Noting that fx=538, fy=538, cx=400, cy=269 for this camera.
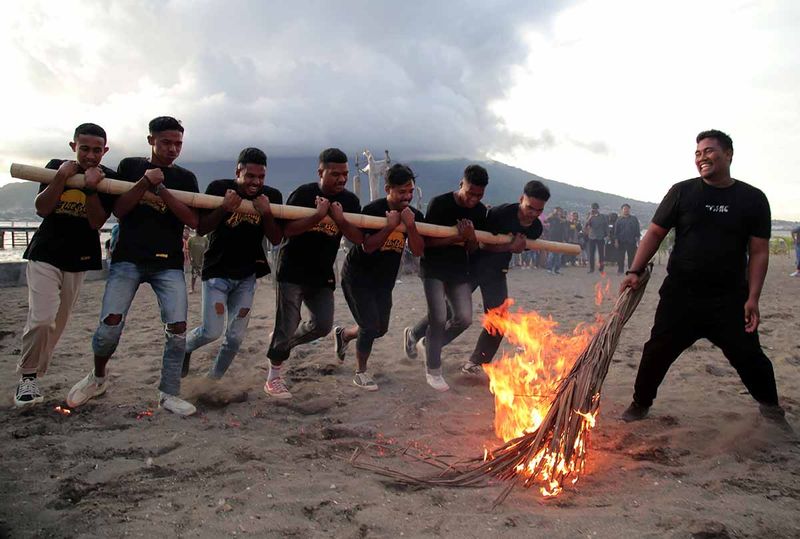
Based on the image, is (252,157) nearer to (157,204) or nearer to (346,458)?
(157,204)

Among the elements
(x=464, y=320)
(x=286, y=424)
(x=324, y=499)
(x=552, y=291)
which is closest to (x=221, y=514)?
(x=324, y=499)

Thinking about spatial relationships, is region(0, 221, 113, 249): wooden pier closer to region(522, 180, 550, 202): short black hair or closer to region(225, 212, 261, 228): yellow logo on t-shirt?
region(225, 212, 261, 228): yellow logo on t-shirt

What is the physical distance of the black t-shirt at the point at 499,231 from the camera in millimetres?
5598

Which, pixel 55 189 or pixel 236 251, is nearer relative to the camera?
pixel 55 189

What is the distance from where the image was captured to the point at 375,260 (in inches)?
201

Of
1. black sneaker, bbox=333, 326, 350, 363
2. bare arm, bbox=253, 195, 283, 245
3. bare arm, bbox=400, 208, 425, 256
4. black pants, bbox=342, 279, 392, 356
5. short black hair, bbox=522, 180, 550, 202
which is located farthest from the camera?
black sneaker, bbox=333, 326, 350, 363

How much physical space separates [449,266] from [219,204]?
223 cm

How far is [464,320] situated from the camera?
5.41m

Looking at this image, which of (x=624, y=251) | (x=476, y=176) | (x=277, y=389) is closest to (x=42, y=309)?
(x=277, y=389)

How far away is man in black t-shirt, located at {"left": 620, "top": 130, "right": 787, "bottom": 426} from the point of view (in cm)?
396

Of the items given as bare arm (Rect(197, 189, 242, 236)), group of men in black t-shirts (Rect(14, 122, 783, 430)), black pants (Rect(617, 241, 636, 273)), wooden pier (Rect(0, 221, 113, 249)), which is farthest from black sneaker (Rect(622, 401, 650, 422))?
wooden pier (Rect(0, 221, 113, 249))

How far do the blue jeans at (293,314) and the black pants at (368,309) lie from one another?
0.23m

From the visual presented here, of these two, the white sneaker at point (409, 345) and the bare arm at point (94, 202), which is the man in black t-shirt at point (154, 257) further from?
the white sneaker at point (409, 345)

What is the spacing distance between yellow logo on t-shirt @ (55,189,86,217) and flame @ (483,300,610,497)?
3.49 m
